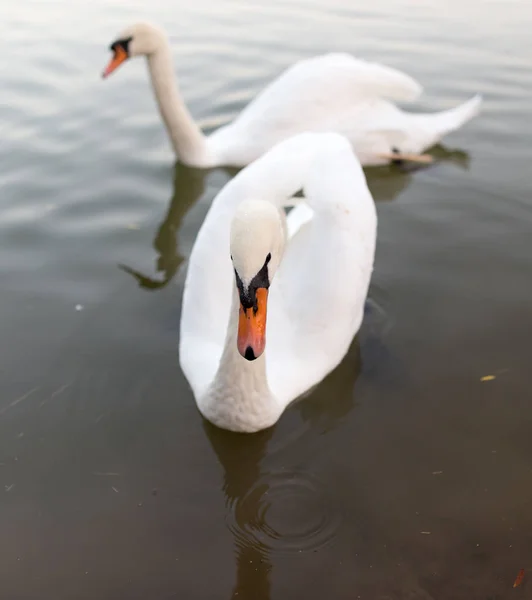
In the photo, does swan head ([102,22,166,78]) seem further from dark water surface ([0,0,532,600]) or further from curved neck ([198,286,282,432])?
curved neck ([198,286,282,432])

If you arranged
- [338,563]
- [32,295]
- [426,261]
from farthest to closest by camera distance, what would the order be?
[426,261] < [32,295] < [338,563]

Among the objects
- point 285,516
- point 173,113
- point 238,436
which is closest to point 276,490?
point 285,516

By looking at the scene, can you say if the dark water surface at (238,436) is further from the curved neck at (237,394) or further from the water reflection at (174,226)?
A: the curved neck at (237,394)

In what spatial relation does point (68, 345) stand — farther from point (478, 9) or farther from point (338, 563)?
point (478, 9)

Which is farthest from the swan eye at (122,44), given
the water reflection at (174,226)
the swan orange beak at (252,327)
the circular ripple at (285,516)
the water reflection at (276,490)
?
the circular ripple at (285,516)

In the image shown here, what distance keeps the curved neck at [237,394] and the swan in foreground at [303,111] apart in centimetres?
337

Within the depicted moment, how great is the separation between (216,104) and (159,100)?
5.75 ft

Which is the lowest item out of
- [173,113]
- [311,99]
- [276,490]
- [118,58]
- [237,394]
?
[276,490]

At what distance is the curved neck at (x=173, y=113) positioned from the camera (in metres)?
6.52

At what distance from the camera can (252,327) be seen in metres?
3.04

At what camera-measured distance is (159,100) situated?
6.56m

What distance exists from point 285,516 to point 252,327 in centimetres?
89

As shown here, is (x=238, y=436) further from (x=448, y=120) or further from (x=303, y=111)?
(x=448, y=120)

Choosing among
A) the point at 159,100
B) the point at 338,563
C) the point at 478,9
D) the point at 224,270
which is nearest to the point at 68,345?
the point at 224,270
